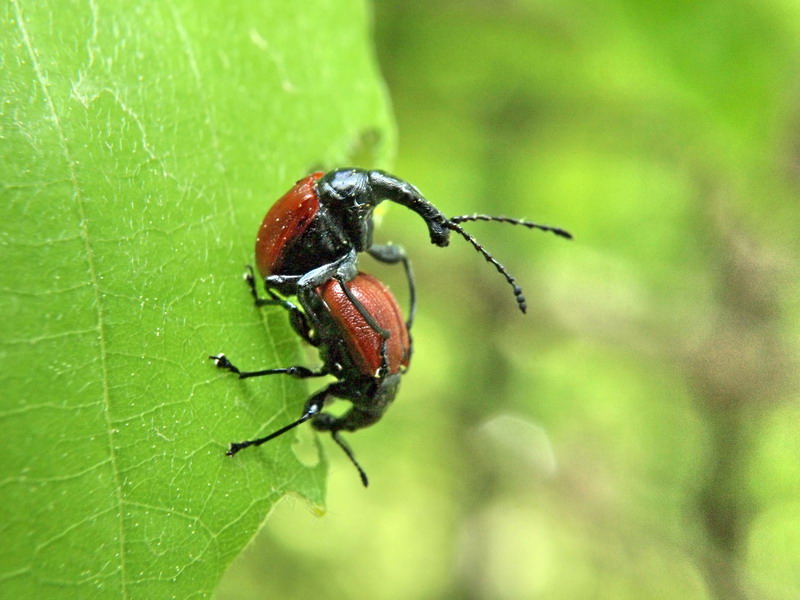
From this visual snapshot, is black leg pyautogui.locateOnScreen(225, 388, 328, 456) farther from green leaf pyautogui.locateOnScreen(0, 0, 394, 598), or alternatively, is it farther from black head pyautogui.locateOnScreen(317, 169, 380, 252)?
black head pyautogui.locateOnScreen(317, 169, 380, 252)

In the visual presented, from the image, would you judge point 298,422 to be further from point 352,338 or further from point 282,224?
point 282,224

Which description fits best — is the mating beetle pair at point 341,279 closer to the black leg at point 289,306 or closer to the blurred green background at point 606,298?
the black leg at point 289,306

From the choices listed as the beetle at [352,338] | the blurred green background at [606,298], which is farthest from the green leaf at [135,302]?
the blurred green background at [606,298]

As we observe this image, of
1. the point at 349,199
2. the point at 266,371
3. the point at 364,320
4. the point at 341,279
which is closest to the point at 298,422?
the point at 266,371

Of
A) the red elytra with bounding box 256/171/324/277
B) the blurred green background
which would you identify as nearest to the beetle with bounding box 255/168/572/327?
the red elytra with bounding box 256/171/324/277

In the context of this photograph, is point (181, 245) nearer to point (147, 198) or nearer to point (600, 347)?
point (147, 198)

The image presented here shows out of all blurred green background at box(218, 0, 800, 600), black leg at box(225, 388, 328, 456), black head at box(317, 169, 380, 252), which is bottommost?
blurred green background at box(218, 0, 800, 600)
